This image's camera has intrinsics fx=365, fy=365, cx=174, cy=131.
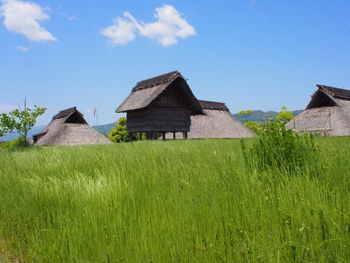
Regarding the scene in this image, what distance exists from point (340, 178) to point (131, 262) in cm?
265

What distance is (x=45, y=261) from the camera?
9.22 feet

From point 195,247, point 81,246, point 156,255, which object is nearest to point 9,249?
point 81,246

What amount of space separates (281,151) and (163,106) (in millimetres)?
22726

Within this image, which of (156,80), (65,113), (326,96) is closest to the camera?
(156,80)

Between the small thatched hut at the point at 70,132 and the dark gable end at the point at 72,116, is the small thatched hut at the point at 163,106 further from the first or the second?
the dark gable end at the point at 72,116

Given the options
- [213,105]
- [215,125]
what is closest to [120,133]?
[213,105]

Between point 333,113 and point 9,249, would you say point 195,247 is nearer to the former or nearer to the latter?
point 9,249

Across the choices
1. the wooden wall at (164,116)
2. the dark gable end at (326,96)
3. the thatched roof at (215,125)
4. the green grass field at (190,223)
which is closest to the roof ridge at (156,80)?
the wooden wall at (164,116)

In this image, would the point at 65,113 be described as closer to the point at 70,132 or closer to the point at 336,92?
the point at 70,132

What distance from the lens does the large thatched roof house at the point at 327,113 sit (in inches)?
1224

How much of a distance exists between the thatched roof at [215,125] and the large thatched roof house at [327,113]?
508cm

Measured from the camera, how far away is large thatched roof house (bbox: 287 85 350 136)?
102 feet

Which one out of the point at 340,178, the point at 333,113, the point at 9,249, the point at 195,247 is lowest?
the point at 9,249

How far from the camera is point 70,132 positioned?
34.2 metres
